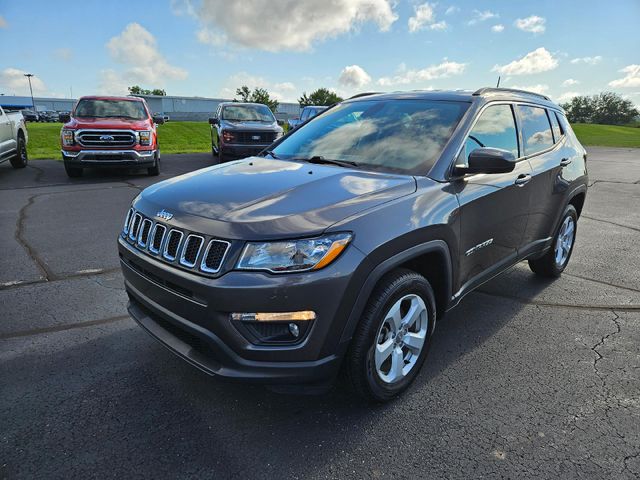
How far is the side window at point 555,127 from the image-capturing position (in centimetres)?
446

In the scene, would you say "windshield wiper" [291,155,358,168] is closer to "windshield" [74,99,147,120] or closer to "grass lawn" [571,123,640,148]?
"windshield" [74,99,147,120]

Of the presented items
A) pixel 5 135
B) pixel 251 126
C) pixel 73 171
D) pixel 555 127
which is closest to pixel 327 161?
pixel 555 127

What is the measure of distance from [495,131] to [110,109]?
1038 cm

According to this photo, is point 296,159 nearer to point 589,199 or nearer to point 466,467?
point 466,467

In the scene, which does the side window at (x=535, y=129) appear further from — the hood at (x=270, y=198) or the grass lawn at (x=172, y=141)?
the grass lawn at (x=172, y=141)

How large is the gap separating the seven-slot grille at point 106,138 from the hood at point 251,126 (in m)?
3.14

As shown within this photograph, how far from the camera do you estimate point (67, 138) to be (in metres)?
10.3

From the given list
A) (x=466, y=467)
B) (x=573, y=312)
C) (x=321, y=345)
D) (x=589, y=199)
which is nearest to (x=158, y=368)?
(x=321, y=345)

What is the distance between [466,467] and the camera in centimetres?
224

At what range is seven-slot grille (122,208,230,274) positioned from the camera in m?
2.21

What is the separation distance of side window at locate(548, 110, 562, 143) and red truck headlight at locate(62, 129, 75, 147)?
980 cm

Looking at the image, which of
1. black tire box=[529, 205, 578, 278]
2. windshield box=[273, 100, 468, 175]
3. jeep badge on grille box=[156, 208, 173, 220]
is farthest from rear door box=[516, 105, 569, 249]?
jeep badge on grille box=[156, 208, 173, 220]

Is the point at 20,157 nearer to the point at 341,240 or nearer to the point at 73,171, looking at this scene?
the point at 73,171

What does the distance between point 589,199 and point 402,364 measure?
9248mm
